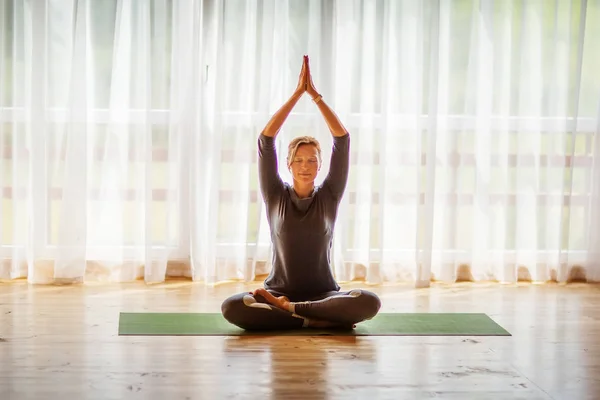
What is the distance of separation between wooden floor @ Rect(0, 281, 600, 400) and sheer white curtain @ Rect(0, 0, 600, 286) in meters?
0.62

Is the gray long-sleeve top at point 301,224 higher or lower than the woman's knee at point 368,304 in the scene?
higher

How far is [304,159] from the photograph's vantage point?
12.4 feet

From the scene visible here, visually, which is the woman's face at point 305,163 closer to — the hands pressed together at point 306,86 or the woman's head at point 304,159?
the woman's head at point 304,159

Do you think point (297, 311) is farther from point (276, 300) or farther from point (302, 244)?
point (302, 244)

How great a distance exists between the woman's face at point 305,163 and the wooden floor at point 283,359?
0.69 metres

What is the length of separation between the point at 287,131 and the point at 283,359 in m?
1.96

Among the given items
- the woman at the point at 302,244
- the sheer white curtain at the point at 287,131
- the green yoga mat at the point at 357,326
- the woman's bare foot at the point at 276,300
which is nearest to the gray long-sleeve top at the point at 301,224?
the woman at the point at 302,244

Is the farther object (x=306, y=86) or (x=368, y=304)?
(x=306, y=86)

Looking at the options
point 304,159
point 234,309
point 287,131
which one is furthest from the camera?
point 287,131

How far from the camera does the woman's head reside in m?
3.79

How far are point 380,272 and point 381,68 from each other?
115 centimetres

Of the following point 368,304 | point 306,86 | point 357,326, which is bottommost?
point 357,326

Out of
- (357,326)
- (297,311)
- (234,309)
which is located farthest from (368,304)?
(234,309)

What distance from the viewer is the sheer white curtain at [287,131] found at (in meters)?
4.84
